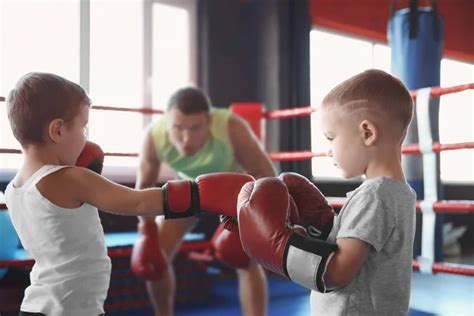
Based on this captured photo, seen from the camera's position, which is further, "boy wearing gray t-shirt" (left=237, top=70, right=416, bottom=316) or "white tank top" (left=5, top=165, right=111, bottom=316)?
"white tank top" (left=5, top=165, right=111, bottom=316)

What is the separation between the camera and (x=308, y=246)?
2.95 ft

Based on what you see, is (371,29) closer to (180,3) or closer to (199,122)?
(180,3)

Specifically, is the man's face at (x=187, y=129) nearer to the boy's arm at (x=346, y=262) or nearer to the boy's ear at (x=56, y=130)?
the boy's ear at (x=56, y=130)

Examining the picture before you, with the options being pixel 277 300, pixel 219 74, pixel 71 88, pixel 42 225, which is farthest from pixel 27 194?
pixel 219 74

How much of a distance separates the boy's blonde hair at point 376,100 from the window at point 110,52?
2.66 metres

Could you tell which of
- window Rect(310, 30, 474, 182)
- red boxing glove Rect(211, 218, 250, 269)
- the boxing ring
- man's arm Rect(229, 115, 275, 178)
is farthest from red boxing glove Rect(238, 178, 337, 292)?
window Rect(310, 30, 474, 182)

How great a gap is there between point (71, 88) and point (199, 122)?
3.36 ft

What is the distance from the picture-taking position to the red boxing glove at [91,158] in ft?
4.33

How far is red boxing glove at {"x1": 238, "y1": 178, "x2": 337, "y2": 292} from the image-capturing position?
89cm

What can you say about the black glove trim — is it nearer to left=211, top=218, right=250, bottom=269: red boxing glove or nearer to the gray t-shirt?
the gray t-shirt

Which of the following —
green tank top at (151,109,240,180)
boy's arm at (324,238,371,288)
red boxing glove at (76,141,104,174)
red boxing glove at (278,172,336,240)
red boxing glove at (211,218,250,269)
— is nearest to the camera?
boy's arm at (324,238,371,288)

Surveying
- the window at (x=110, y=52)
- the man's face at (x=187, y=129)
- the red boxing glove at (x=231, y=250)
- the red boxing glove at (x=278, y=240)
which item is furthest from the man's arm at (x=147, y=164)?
the red boxing glove at (x=278, y=240)

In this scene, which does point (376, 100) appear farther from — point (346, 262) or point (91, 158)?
point (91, 158)

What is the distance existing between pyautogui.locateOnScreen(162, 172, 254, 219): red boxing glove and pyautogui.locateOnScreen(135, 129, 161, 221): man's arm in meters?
1.17
